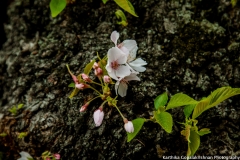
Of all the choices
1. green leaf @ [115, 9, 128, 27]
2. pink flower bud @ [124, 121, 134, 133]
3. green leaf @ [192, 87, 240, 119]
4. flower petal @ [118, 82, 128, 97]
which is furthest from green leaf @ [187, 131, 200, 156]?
green leaf @ [115, 9, 128, 27]

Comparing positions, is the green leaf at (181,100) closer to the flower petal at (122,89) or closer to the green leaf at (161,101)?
the green leaf at (161,101)

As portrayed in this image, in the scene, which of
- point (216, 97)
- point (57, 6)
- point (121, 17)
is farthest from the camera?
point (121, 17)

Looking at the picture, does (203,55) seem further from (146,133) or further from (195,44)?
(146,133)

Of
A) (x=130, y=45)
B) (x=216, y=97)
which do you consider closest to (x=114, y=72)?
(x=130, y=45)

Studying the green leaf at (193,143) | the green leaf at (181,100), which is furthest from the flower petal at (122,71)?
the green leaf at (193,143)

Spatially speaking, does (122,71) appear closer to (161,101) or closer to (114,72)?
(114,72)

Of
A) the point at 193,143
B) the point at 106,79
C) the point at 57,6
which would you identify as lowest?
the point at 193,143

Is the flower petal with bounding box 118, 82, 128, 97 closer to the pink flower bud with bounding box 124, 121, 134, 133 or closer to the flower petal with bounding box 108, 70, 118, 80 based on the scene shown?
the flower petal with bounding box 108, 70, 118, 80

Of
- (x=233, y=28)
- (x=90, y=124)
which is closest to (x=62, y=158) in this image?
(x=90, y=124)
